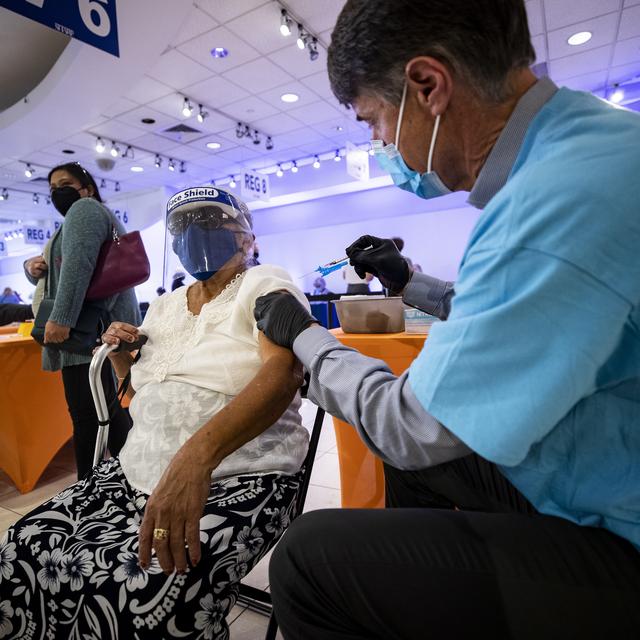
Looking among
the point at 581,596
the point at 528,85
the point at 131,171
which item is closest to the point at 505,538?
the point at 581,596

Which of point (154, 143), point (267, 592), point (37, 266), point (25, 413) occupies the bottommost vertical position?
point (267, 592)

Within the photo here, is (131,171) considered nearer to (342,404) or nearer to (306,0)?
(306,0)

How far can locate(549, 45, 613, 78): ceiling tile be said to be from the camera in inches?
217

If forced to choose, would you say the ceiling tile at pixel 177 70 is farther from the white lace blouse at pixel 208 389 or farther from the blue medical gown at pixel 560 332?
the blue medical gown at pixel 560 332

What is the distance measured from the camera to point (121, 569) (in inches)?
32.6

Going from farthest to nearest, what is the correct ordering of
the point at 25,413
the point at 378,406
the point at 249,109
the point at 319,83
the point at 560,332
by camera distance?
1. the point at 249,109
2. the point at 319,83
3. the point at 25,413
4. the point at 378,406
5. the point at 560,332

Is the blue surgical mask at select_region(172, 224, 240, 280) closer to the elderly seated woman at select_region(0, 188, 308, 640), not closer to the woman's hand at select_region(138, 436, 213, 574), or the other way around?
the elderly seated woman at select_region(0, 188, 308, 640)

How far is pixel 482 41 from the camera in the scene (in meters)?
0.66

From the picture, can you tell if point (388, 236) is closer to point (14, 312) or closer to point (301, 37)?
point (301, 37)

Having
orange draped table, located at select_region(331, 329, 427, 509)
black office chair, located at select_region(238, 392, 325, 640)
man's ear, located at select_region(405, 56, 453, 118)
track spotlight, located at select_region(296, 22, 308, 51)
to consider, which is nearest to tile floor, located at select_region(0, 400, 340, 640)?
black office chair, located at select_region(238, 392, 325, 640)

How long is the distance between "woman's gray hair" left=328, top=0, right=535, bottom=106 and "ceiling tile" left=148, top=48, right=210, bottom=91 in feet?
17.6

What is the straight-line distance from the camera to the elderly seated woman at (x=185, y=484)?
80 centimetres

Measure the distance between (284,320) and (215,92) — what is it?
6.33 meters

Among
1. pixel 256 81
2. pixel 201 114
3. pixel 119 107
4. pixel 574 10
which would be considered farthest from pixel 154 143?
pixel 574 10
